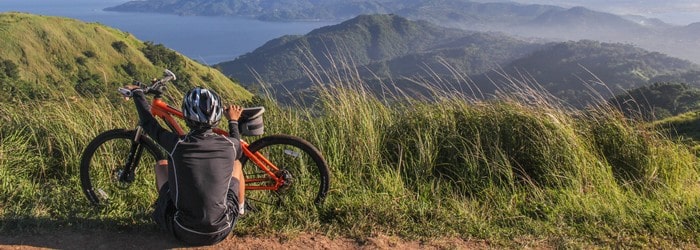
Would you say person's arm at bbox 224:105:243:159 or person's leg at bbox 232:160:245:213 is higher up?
person's arm at bbox 224:105:243:159

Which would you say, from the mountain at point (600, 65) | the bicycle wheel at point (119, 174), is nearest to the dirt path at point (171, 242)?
the bicycle wheel at point (119, 174)

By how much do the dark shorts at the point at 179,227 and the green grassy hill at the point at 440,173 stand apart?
350 mm

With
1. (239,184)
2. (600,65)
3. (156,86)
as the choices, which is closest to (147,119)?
(156,86)

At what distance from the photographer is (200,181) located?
3082 millimetres

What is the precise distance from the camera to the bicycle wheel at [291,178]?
12.8 ft

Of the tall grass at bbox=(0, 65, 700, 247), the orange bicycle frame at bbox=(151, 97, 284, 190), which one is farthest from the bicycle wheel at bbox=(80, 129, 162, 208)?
the orange bicycle frame at bbox=(151, 97, 284, 190)

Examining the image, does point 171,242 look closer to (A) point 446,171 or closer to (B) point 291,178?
(B) point 291,178

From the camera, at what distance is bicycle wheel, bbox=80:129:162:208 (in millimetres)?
4078

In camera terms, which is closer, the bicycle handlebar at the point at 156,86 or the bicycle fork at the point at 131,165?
the bicycle handlebar at the point at 156,86

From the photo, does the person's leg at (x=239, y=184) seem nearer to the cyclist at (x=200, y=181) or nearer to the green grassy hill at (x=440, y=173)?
the cyclist at (x=200, y=181)

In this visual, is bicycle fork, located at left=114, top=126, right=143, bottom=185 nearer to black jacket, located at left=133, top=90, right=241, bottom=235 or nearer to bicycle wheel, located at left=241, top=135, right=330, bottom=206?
bicycle wheel, located at left=241, top=135, right=330, bottom=206

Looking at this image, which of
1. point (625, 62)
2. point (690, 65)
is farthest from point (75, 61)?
point (690, 65)

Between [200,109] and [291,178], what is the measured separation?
3.59 ft

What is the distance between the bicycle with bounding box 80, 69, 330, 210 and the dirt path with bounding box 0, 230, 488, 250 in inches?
19.3
